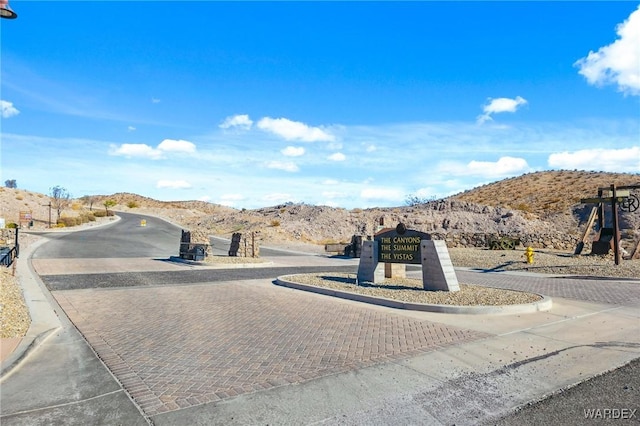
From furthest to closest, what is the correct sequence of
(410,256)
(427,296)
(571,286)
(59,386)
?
(571,286)
(410,256)
(427,296)
(59,386)

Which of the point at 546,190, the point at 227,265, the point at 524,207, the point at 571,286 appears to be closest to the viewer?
the point at 571,286

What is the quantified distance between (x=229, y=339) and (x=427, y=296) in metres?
5.58

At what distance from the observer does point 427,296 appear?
11.0 meters

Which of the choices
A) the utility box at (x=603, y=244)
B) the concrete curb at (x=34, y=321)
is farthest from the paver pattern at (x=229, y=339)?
the utility box at (x=603, y=244)

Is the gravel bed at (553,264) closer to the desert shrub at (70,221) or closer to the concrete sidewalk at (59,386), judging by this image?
the concrete sidewalk at (59,386)

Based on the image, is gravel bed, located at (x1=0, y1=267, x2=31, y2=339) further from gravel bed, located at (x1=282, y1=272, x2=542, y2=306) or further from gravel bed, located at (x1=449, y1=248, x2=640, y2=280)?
gravel bed, located at (x1=449, y1=248, x2=640, y2=280)

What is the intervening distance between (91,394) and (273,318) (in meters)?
4.35

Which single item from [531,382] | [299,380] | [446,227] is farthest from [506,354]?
[446,227]

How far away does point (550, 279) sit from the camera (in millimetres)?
15516

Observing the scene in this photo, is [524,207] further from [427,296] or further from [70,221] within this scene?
[70,221]

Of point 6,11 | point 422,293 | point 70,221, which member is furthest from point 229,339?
point 70,221

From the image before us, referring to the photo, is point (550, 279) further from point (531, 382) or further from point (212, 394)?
point (212, 394)

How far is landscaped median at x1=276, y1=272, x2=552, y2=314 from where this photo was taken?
376 inches

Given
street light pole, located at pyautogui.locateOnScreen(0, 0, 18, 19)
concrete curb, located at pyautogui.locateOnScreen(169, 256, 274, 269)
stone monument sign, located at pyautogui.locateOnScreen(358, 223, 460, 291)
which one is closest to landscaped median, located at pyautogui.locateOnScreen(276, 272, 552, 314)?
stone monument sign, located at pyautogui.locateOnScreen(358, 223, 460, 291)
